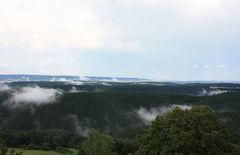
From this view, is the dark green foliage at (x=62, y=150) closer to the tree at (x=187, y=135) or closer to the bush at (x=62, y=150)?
the bush at (x=62, y=150)

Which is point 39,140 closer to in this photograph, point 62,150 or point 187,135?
point 62,150

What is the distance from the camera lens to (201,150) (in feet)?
141

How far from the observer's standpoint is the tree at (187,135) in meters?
42.8

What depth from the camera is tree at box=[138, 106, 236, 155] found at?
42844 mm

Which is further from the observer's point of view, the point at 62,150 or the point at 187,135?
the point at 62,150

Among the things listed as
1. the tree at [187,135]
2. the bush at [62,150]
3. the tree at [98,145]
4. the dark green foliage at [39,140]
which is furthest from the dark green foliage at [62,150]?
the tree at [187,135]

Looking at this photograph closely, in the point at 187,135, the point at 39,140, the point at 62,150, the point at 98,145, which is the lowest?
the point at 62,150

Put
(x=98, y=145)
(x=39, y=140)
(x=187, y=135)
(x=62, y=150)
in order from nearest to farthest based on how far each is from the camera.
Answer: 1. (x=187, y=135)
2. (x=98, y=145)
3. (x=62, y=150)
4. (x=39, y=140)

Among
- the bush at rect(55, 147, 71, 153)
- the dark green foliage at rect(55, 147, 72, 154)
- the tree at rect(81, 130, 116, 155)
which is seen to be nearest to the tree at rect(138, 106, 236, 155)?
the tree at rect(81, 130, 116, 155)

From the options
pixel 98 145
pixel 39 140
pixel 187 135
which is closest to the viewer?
pixel 187 135

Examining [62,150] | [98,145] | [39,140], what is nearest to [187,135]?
[98,145]

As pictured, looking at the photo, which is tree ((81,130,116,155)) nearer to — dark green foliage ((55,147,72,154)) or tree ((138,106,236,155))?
tree ((138,106,236,155))

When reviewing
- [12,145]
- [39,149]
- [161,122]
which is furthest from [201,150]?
[12,145]

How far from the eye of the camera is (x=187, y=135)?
42.5 m
